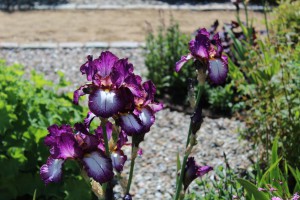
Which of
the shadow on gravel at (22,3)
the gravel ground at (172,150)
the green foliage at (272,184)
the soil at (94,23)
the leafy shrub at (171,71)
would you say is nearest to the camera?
the green foliage at (272,184)

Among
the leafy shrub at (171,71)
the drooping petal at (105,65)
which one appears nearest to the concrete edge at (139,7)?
the leafy shrub at (171,71)

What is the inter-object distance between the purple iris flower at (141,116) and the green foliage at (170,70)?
343 centimetres

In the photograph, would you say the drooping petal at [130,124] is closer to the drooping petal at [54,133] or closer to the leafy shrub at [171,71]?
the drooping petal at [54,133]

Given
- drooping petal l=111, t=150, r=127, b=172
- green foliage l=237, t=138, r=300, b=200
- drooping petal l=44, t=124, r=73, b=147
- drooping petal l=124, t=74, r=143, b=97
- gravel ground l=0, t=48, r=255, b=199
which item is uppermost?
drooping petal l=124, t=74, r=143, b=97

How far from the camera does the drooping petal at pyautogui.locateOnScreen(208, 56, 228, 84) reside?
185 cm

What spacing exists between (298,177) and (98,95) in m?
1.44

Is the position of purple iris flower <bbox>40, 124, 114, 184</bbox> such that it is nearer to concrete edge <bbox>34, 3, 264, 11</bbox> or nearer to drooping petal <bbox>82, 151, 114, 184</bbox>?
drooping petal <bbox>82, 151, 114, 184</bbox>

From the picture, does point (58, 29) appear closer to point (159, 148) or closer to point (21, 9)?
point (21, 9)

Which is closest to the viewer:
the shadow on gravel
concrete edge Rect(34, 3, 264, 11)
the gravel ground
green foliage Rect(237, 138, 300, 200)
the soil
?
green foliage Rect(237, 138, 300, 200)

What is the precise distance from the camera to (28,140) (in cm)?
327

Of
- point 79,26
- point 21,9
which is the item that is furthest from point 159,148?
point 21,9

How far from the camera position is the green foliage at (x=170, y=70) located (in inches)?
211

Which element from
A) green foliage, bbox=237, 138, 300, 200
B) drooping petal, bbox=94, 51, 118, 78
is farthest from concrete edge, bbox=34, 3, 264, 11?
drooping petal, bbox=94, 51, 118, 78

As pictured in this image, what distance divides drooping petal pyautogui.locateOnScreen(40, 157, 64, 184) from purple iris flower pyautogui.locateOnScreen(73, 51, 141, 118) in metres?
0.20
